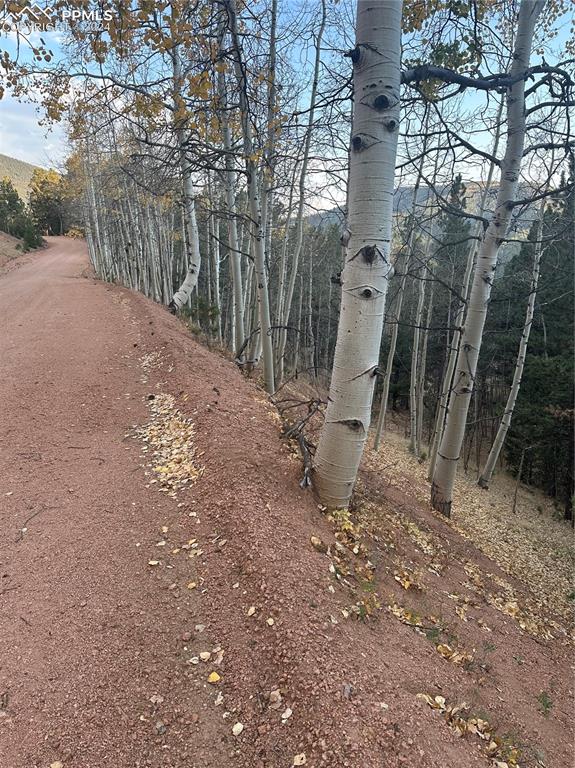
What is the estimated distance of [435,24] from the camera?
4.57 metres

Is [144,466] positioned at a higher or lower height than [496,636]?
higher

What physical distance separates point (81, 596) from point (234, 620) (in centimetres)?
102

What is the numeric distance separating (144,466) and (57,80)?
177 inches

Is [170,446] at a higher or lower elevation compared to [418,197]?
lower

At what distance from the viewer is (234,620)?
2.40 metres

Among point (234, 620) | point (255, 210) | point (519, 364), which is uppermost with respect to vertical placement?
point (255, 210)

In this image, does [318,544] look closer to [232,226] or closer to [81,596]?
[81,596]

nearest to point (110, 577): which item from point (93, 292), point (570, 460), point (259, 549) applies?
point (259, 549)

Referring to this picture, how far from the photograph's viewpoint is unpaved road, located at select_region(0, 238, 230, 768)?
6.19 ft

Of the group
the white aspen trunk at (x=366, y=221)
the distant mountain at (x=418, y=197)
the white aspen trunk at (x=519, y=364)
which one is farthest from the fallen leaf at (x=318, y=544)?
the white aspen trunk at (x=519, y=364)

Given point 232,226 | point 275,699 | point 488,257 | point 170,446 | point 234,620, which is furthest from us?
point 232,226

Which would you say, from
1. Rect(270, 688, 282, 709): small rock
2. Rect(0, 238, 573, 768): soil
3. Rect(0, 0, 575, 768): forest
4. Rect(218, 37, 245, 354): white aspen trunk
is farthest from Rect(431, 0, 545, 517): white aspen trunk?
Rect(270, 688, 282, 709): small rock

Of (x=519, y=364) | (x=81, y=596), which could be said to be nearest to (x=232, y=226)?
(x=81, y=596)

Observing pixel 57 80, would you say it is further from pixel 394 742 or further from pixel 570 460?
pixel 570 460
